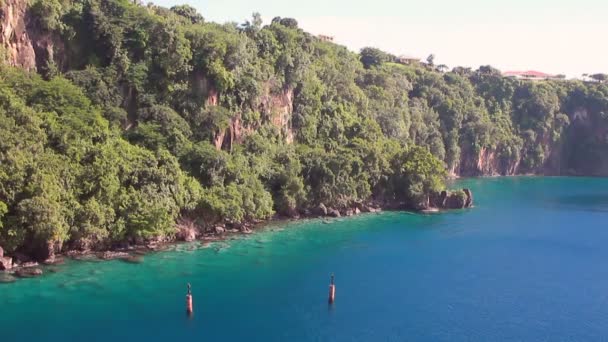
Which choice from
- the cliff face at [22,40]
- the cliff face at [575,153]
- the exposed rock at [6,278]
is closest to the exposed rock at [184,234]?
the exposed rock at [6,278]

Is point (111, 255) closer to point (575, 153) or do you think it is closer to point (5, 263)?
point (5, 263)

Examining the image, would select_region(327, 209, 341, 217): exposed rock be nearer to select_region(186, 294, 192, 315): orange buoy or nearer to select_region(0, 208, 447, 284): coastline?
select_region(0, 208, 447, 284): coastline

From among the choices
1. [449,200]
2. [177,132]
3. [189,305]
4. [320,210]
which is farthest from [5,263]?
[449,200]

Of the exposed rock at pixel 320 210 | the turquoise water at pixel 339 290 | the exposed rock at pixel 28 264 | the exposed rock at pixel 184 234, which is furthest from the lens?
the exposed rock at pixel 320 210

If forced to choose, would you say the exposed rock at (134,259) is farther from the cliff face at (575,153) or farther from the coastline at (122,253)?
the cliff face at (575,153)

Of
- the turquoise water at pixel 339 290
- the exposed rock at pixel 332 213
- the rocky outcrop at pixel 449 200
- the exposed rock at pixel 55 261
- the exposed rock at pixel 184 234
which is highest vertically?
the rocky outcrop at pixel 449 200

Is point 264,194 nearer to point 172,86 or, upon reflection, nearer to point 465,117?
point 172,86

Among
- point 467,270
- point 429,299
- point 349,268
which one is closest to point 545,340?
point 429,299
